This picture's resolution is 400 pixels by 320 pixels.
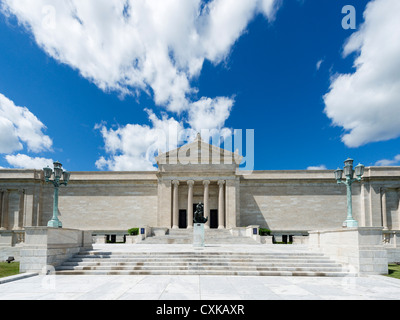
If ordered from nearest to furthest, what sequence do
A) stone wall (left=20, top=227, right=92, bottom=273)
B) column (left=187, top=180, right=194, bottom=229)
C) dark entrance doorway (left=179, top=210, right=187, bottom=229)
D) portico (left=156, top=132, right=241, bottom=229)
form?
1. stone wall (left=20, top=227, right=92, bottom=273)
2. column (left=187, top=180, right=194, bottom=229)
3. portico (left=156, top=132, right=241, bottom=229)
4. dark entrance doorway (left=179, top=210, right=187, bottom=229)

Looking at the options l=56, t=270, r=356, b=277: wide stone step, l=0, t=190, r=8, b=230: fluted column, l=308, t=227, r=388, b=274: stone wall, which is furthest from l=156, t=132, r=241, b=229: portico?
l=56, t=270, r=356, b=277: wide stone step

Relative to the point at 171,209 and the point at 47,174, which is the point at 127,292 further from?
the point at 171,209

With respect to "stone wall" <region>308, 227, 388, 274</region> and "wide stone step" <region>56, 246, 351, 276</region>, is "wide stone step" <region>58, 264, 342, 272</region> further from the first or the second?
"stone wall" <region>308, 227, 388, 274</region>

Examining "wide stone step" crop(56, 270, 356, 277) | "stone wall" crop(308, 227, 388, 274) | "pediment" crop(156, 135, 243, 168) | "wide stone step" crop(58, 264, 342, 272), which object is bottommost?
"wide stone step" crop(56, 270, 356, 277)

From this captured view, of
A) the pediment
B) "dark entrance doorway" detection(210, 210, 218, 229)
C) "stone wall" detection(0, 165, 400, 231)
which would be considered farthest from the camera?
"dark entrance doorway" detection(210, 210, 218, 229)

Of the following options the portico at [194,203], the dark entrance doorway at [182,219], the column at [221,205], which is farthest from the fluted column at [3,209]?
the column at [221,205]

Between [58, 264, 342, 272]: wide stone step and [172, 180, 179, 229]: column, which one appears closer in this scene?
[58, 264, 342, 272]: wide stone step

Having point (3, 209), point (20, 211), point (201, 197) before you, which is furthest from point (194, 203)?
point (3, 209)

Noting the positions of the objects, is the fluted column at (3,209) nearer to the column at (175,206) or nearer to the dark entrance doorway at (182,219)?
the column at (175,206)

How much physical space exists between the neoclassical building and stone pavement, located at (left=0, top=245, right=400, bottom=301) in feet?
89.7

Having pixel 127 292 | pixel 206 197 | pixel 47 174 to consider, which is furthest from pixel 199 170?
pixel 127 292

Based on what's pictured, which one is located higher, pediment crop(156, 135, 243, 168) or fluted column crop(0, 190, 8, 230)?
pediment crop(156, 135, 243, 168)

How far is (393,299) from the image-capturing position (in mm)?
8406

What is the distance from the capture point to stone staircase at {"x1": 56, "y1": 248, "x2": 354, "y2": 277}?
12883 millimetres
